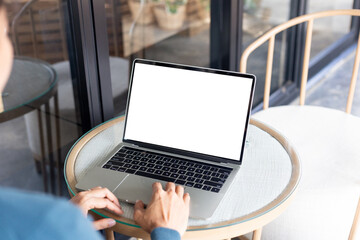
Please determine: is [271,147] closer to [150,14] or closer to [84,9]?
[84,9]

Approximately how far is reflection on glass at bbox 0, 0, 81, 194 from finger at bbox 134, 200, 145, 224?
1.91 feet

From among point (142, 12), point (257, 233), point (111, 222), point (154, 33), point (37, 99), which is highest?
point (142, 12)

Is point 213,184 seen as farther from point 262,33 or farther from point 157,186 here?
point 262,33

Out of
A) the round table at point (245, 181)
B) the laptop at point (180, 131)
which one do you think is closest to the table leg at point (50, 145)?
the round table at point (245, 181)

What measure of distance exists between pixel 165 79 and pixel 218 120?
0.62ft

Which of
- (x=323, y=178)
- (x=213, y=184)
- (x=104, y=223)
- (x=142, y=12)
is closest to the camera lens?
(x=104, y=223)

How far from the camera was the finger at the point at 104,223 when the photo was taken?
102 cm

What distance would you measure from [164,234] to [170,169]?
0.30 metres

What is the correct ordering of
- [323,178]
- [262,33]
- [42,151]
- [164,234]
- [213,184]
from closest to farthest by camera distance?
[164,234], [213,184], [323,178], [42,151], [262,33]

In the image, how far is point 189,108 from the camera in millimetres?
1261

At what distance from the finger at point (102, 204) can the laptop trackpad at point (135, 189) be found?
0.05 meters

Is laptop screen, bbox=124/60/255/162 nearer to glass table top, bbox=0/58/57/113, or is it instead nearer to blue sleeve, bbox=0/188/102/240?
glass table top, bbox=0/58/57/113

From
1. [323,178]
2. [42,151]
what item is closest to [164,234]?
[323,178]

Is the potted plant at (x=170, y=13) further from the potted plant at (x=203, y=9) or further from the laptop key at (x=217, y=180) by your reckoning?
the laptop key at (x=217, y=180)
